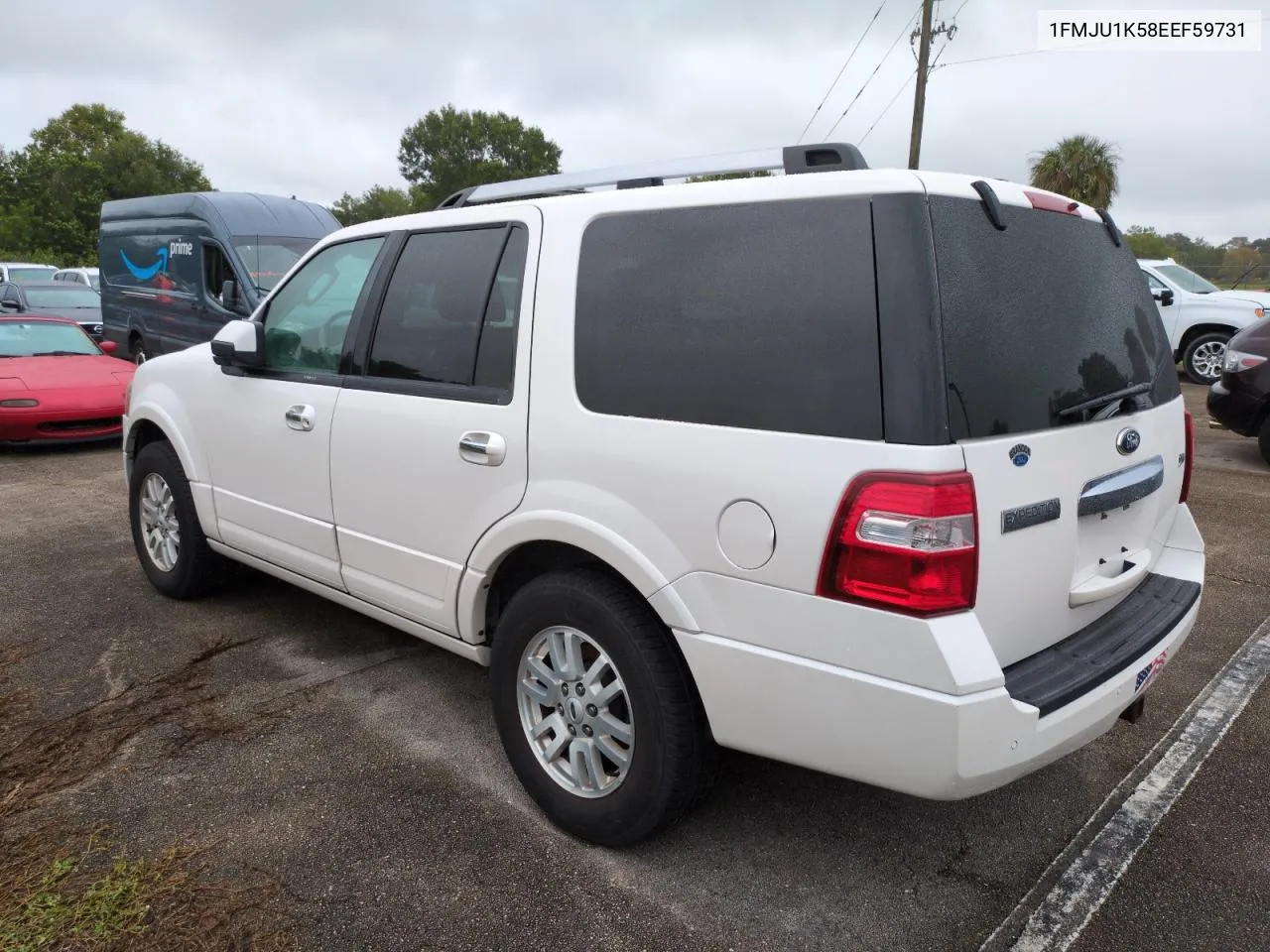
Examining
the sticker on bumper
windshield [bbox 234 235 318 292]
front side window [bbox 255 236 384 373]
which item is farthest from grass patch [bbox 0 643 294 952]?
windshield [bbox 234 235 318 292]

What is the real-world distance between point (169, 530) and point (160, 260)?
9412mm

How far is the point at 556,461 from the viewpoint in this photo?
100 inches

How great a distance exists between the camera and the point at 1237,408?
780 centimetres

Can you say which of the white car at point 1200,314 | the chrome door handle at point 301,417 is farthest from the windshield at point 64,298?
the white car at point 1200,314

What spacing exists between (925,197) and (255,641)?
3382 mm

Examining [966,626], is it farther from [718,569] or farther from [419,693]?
[419,693]

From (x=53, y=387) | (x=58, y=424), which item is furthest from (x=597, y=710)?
(x=53, y=387)

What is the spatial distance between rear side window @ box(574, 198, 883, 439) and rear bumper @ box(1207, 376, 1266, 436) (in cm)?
732

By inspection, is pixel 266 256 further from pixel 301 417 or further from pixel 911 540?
pixel 911 540

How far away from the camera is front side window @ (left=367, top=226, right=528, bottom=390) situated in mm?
2809

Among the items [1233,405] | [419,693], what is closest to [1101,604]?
[419,693]

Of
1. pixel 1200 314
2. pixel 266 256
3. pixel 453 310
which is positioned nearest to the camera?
pixel 453 310

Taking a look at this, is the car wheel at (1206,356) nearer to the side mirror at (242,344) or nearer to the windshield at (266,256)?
the windshield at (266,256)

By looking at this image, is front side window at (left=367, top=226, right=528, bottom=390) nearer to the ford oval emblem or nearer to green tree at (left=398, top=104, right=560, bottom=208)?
the ford oval emblem
